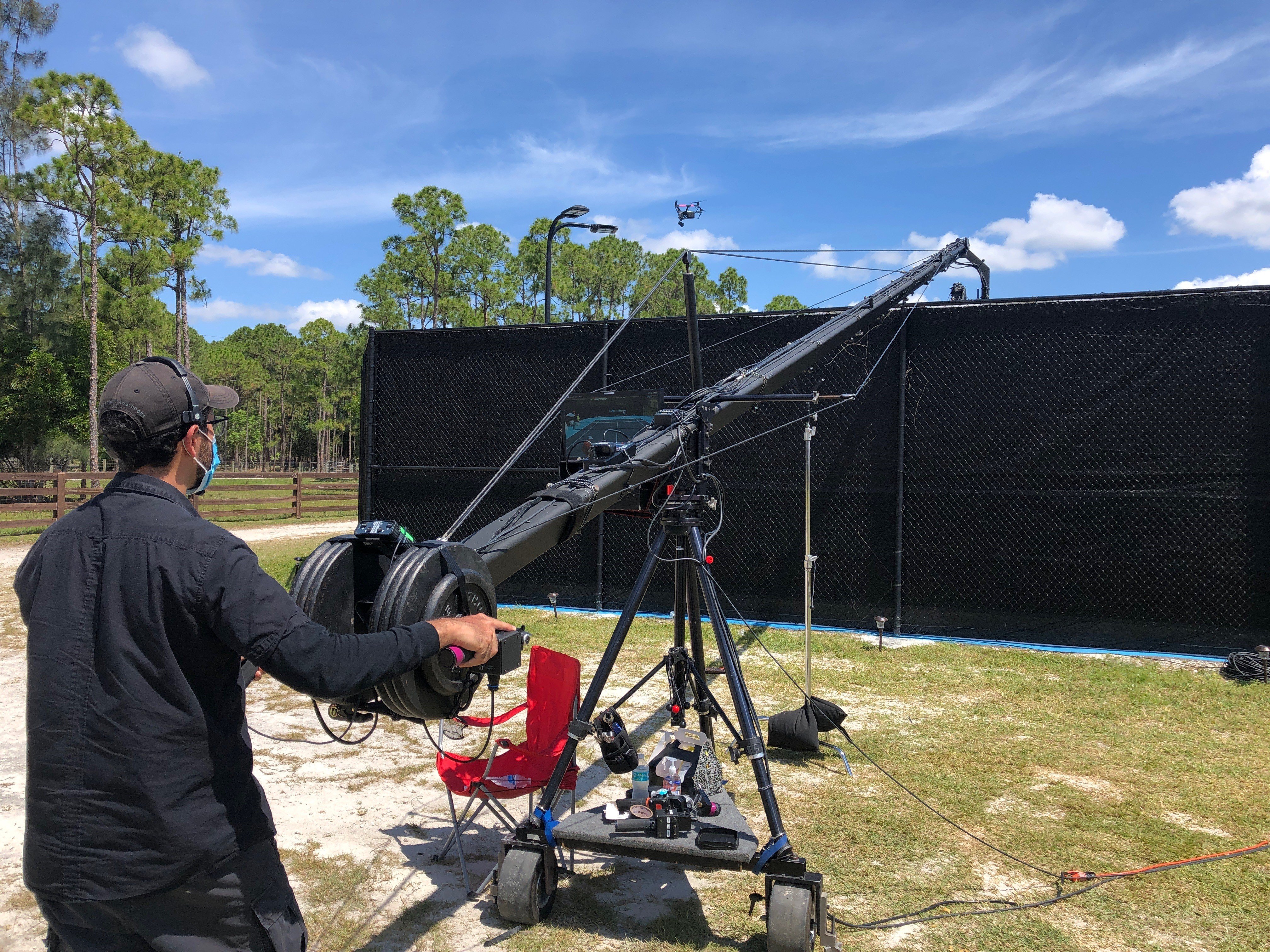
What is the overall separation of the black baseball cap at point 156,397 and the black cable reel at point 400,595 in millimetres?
536

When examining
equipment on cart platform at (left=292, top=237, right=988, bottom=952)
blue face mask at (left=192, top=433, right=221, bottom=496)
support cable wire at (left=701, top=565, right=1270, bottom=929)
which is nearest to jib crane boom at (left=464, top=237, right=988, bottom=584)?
equipment on cart platform at (left=292, top=237, right=988, bottom=952)

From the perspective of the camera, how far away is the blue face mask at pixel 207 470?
211 cm

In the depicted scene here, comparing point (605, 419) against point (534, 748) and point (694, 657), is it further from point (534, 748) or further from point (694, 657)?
point (534, 748)

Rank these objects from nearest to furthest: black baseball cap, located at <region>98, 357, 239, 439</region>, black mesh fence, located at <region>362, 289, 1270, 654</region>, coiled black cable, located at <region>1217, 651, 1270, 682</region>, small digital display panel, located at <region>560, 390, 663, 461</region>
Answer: black baseball cap, located at <region>98, 357, 239, 439</region>, small digital display panel, located at <region>560, 390, 663, 461</region>, coiled black cable, located at <region>1217, 651, 1270, 682</region>, black mesh fence, located at <region>362, 289, 1270, 654</region>

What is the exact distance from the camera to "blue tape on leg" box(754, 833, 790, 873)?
3.41 m

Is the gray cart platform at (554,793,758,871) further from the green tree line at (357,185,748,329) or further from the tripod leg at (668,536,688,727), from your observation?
the green tree line at (357,185,748,329)

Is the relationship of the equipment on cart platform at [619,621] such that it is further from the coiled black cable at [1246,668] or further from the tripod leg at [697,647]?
the coiled black cable at [1246,668]

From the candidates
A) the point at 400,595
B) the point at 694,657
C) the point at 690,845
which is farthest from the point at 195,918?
the point at 694,657

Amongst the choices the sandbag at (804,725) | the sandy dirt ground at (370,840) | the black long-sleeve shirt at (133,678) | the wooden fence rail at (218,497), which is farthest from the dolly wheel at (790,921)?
the wooden fence rail at (218,497)

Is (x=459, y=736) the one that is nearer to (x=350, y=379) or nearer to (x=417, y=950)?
(x=417, y=950)

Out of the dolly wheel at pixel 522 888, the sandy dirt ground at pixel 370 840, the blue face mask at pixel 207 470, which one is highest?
the blue face mask at pixel 207 470

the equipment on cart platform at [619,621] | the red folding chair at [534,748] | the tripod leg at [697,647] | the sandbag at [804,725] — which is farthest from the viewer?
the sandbag at [804,725]

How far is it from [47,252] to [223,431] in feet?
108

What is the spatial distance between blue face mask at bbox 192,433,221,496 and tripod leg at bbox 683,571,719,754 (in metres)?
2.74
